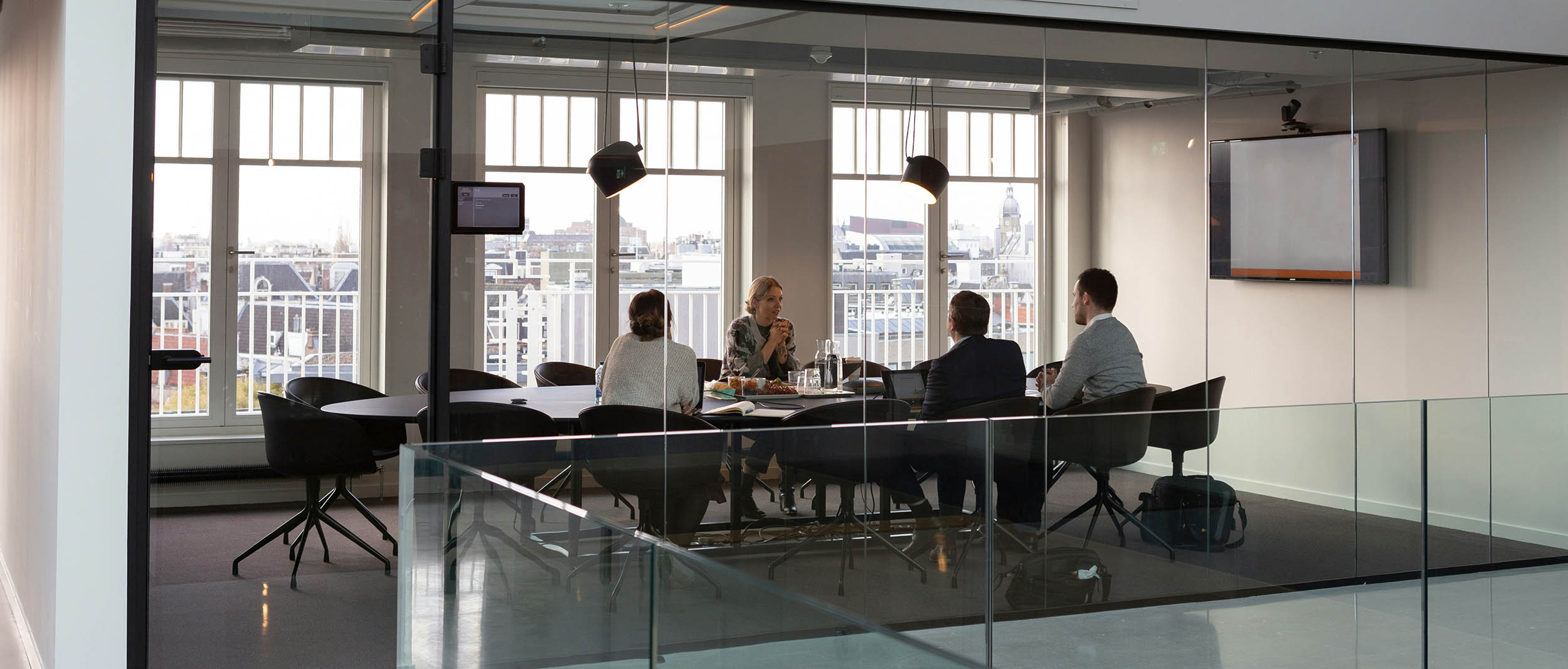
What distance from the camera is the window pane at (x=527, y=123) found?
4.49m

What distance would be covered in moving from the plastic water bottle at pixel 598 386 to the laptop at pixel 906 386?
1128 millimetres

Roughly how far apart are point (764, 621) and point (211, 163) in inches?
108

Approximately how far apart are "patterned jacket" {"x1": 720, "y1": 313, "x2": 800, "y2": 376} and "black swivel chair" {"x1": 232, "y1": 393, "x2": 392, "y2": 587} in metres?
1.34

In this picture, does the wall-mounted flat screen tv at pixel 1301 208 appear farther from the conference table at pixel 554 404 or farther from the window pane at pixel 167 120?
the window pane at pixel 167 120

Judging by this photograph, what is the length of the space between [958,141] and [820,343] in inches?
40.5

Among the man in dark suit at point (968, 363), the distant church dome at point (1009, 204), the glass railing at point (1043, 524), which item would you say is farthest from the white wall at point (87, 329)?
the distant church dome at point (1009, 204)

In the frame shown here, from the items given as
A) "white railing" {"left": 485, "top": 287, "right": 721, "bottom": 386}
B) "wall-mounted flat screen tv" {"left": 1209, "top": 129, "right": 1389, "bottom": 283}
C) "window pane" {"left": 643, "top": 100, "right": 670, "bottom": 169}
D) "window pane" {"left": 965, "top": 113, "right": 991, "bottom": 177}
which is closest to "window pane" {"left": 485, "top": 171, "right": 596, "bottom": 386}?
"white railing" {"left": 485, "top": 287, "right": 721, "bottom": 386}

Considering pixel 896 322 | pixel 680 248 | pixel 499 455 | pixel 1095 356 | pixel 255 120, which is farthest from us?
pixel 1095 356

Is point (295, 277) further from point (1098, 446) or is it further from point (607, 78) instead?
point (1098, 446)

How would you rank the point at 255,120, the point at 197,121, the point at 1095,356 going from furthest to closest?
the point at 1095,356 → the point at 255,120 → the point at 197,121

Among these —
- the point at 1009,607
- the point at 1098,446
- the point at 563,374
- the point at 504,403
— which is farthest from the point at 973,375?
the point at 504,403

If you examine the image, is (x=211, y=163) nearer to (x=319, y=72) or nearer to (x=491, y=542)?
(x=319, y=72)

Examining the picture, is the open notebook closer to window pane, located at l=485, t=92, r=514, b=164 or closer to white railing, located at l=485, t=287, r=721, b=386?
white railing, located at l=485, t=287, r=721, b=386

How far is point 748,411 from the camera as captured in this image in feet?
16.2
